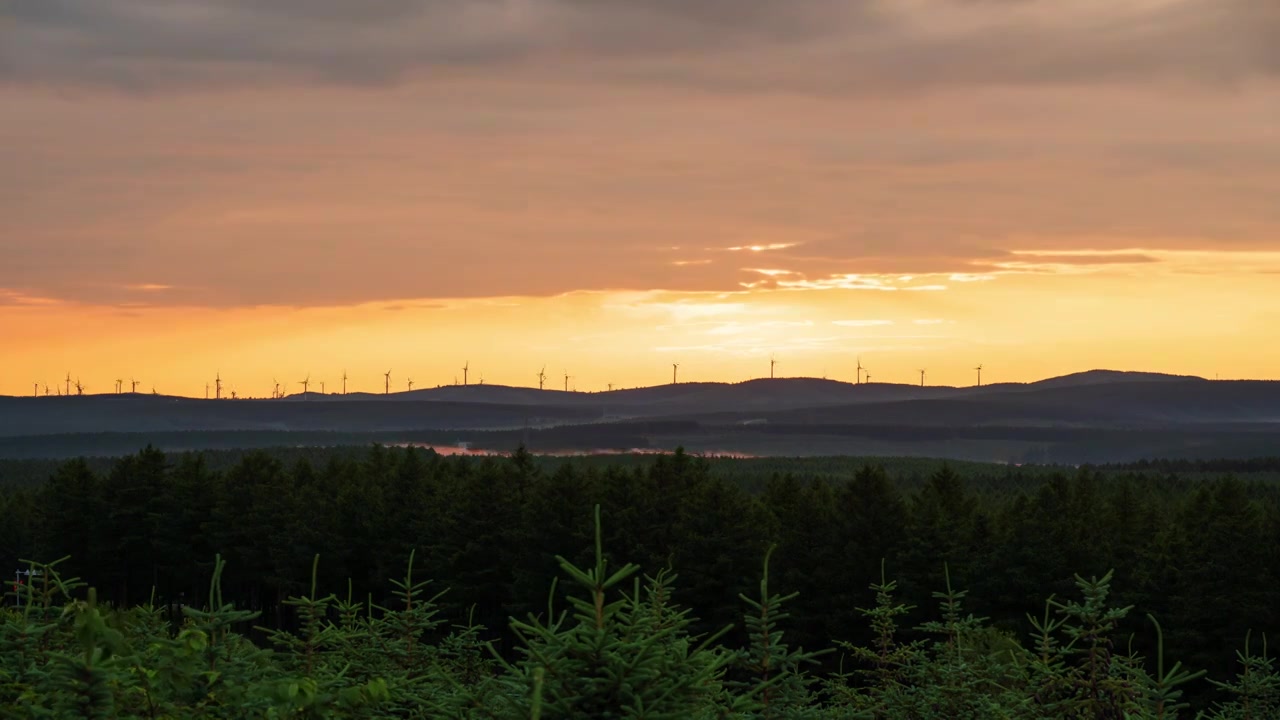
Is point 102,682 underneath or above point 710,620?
above

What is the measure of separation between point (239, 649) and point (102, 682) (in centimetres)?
382

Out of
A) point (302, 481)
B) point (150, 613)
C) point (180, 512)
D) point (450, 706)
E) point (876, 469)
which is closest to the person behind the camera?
point (450, 706)

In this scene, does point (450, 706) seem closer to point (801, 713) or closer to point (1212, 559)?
point (801, 713)

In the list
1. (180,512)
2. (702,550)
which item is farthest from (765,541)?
(180,512)

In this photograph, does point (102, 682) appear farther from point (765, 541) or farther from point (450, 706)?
point (765, 541)

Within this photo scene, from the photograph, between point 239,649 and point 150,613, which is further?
point 150,613

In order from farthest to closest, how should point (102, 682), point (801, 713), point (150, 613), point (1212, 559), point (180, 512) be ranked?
point (180, 512)
point (1212, 559)
point (150, 613)
point (801, 713)
point (102, 682)

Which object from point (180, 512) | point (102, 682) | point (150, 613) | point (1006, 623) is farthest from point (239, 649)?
point (180, 512)

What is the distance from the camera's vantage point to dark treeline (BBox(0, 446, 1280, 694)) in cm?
9169

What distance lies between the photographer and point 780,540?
336 feet

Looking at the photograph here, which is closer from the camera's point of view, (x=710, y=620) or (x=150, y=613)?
(x=150, y=613)

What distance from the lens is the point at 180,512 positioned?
14262 cm

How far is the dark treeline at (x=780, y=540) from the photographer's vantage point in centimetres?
9169

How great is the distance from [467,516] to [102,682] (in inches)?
3992
